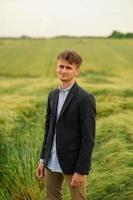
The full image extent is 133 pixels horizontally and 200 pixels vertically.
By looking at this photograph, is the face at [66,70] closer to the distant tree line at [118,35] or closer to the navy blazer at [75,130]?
the navy blazer at [75,130]

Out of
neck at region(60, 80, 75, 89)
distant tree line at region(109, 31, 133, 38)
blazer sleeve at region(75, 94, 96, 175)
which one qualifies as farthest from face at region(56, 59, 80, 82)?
distant tree line at region(109, 31, 133, 38)

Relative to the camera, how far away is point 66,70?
2.94m

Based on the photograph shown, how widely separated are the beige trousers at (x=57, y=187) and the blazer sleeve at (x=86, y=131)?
169mm

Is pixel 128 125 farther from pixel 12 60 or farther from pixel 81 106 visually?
pixel 12 60

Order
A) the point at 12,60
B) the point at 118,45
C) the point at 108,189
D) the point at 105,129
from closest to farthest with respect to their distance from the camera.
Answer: the point at 108,189 → the point at 105,129 → the point at 12,60 → the point at 118,45

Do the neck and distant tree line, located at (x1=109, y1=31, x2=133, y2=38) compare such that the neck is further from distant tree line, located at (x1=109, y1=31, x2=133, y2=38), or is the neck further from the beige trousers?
distant tree line, located at (x1=109, y1=31, x2=133, y2=38)

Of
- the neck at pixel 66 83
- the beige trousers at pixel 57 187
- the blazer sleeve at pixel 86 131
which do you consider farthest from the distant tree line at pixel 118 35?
the blazer sleeve at pixel 86 131

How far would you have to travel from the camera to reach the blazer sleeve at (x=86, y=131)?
9.52 feet

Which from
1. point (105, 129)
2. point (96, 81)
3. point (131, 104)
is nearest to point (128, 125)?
point (105, 129)

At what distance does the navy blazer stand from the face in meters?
0.07

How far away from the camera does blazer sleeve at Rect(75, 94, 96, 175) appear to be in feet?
9.52

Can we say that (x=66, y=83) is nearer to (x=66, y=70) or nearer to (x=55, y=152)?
(x=66, y=70)

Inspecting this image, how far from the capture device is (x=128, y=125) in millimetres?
6172

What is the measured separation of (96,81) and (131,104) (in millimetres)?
5694
